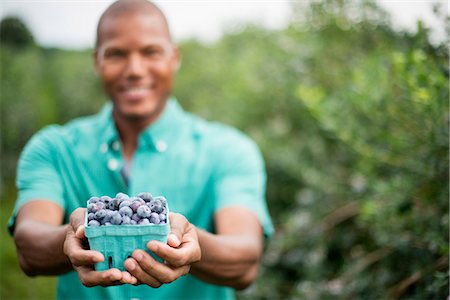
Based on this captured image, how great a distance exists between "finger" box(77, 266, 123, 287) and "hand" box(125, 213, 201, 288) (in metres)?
0.03

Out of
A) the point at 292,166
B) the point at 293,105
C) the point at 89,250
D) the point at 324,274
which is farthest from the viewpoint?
the point at 293,105

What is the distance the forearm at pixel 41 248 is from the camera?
4.90 feet

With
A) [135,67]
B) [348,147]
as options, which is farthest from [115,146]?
[348,147]

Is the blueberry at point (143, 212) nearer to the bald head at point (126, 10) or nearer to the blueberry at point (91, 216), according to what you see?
the blueberry at point (91, 216)

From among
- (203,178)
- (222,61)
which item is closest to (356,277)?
(203,178)

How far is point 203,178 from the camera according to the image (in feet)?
7.12

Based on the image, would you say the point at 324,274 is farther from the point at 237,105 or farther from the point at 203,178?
the point at 237,105

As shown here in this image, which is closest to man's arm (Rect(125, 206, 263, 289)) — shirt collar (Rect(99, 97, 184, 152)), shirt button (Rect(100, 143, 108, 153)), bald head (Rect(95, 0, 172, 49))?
shirt collar (Rect(99, 97, 184, 152))

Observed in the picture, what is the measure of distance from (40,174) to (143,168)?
0.38m

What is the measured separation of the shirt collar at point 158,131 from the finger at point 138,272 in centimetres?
101

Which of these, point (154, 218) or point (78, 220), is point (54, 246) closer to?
point (78, 220)

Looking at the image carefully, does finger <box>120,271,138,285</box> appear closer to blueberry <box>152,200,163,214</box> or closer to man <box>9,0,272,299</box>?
blueberry <box>152,200,163,214</box>

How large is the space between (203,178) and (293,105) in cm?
171

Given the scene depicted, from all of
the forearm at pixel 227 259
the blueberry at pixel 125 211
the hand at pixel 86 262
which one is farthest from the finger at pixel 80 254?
the forearm at pixel 227 259
